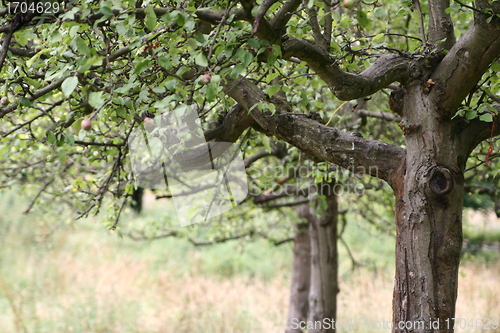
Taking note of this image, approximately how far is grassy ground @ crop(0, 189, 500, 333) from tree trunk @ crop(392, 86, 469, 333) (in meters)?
3.73

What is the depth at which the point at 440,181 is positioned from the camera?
6.91 feet

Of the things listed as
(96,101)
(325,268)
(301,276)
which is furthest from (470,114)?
(301,276)

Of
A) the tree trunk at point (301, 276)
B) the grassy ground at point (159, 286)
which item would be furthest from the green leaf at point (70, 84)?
the tree trunk at point (301, 276)

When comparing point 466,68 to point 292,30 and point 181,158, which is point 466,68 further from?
point 181,158

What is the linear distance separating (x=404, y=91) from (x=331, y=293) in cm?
323

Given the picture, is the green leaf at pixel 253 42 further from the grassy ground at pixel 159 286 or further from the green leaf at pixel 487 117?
the grassy ground at pixel 159 286

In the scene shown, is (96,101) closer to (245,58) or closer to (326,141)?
(245,58)

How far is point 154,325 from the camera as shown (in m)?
7.14

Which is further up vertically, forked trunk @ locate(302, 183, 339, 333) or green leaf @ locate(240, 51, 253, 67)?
green leaf @ locate(240, 51, 253, 67)

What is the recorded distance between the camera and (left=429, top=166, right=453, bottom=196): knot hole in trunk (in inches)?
81.8

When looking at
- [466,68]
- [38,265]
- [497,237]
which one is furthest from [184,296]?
[497,237]

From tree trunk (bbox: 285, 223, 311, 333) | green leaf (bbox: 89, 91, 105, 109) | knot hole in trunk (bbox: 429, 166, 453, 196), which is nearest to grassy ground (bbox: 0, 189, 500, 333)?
tree trunk (bbox: 285, 223, 311, 333)

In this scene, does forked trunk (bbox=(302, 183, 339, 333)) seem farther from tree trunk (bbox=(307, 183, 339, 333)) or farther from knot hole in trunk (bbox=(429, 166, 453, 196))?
knot hole in trunk (bbox=(429, 166, 453, 196))

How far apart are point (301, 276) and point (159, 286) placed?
382 centimetres
